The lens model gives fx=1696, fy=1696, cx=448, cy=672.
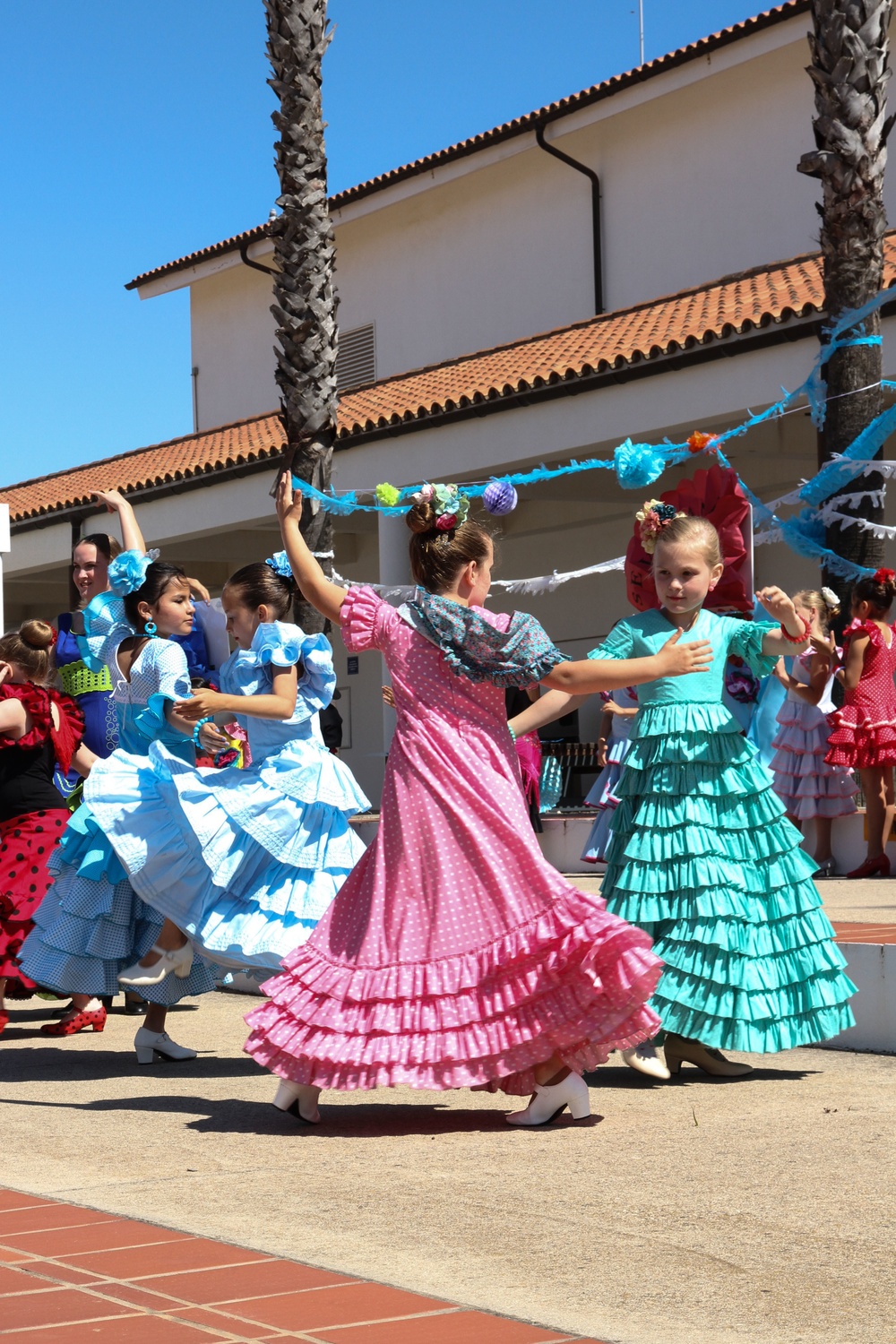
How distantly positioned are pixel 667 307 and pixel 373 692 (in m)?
7.27

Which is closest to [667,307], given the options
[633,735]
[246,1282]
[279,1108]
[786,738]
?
[786,738]

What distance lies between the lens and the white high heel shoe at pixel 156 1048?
233 inches

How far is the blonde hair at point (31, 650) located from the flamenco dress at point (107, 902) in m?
0.51

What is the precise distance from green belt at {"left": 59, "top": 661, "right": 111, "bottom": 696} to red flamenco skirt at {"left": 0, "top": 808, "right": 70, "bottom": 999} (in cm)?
102

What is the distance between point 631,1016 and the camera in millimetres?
4363

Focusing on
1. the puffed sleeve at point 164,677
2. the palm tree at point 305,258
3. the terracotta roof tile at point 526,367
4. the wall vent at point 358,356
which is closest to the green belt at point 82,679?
the puffed sleeve at point 164,677

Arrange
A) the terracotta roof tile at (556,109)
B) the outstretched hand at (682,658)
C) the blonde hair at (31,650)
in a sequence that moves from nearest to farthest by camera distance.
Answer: the outstretched hand at (682,658), the blonde hair at (31,650), the terracotta roof tile at (556,109)

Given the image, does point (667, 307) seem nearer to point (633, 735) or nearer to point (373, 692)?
point (373, 692)

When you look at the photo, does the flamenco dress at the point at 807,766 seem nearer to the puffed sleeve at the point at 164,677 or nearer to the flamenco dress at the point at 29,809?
the flamenco dress at the point at 29,809

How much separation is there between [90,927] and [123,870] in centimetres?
24

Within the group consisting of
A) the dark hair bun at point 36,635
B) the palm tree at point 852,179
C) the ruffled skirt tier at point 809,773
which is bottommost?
the ruffled skirt tier at point 809,773

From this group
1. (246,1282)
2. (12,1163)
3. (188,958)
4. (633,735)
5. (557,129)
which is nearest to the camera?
(246,1282)

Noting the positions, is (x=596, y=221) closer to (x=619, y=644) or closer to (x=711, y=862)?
(x=619, y=644)

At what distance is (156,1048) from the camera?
19.5 ft
